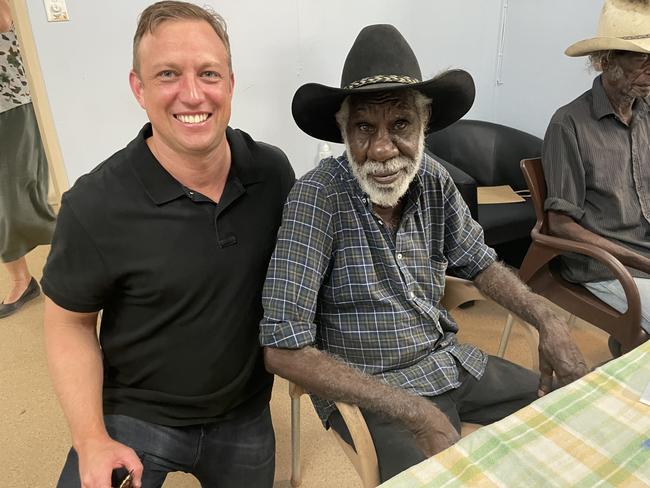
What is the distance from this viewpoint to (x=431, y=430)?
105 cm

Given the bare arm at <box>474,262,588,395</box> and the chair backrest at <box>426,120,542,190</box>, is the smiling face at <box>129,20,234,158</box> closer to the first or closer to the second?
the bare arm at <box>474,262,588,395</box>

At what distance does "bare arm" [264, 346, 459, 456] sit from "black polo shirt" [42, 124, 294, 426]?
160 millimetres

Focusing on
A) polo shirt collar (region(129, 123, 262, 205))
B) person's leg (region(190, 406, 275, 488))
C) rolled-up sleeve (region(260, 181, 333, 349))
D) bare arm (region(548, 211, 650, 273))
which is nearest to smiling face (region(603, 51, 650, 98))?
bare arm (region(548, 211, 650, 273))

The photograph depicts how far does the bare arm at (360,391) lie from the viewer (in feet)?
3.47

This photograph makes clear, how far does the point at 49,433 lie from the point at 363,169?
5.23 ft

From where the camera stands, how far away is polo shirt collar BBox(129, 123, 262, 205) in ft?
3.63

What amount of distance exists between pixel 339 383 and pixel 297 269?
0.26 m

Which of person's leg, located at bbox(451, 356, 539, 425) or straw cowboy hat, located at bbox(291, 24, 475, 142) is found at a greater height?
straw cowboy hat, located at bbox(291, 24, 475, 142)

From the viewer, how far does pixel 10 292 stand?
9.13 feet

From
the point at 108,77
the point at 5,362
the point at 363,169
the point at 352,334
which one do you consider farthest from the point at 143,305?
the point at 5,362

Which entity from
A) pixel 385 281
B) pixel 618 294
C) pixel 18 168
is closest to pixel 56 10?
pixel 18 168

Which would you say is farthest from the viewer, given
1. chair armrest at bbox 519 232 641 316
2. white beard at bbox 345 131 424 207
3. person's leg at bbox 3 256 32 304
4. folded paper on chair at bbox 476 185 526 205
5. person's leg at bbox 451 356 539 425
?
person's leg at bbox 3 256 32 304

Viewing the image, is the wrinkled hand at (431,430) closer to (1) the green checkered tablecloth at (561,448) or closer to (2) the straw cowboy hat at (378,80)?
(1) the green checkered tablecloth at (561,448)

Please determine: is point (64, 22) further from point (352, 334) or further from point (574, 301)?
point (574, 301)
